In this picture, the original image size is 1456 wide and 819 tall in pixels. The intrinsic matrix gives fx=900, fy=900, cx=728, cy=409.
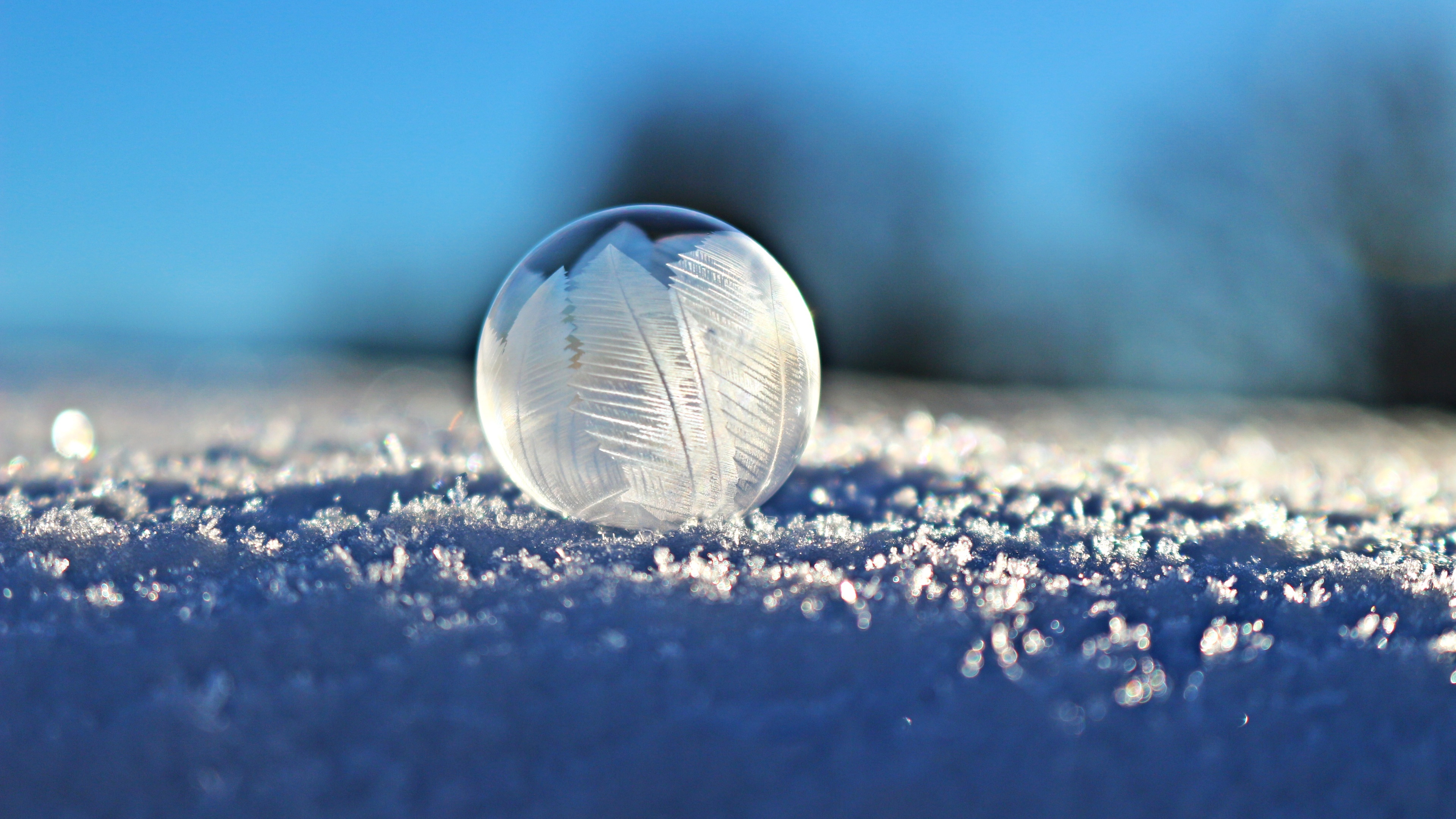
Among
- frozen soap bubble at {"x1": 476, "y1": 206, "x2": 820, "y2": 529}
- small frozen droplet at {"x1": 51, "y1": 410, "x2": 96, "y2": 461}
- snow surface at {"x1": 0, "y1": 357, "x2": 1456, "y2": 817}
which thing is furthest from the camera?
small frozen droplet at {"x1": 51, "y1": 410, "x2": 96, "y2": 461}

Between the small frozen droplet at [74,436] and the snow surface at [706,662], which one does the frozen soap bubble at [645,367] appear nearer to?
the snow surface at [706,662]

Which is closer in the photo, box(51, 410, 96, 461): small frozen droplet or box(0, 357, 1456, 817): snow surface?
box(0, 357, 1456, 817): snow surface

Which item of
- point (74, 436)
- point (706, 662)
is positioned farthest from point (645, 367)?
point (74, 436)

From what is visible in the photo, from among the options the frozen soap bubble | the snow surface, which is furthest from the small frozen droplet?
the frozen soap bubble

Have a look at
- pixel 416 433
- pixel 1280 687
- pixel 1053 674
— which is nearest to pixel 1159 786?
pixel 1053 674

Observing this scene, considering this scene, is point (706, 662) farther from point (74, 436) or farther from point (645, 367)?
point (74, 436)

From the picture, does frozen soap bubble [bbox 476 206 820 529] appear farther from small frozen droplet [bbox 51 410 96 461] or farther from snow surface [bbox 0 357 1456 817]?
small frozen droplet [bbox 51 410 96 461]

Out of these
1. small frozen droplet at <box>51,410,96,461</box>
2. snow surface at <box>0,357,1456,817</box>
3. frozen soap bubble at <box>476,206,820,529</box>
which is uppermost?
frozen soap bubble at <box>476,206,820,529</box>
